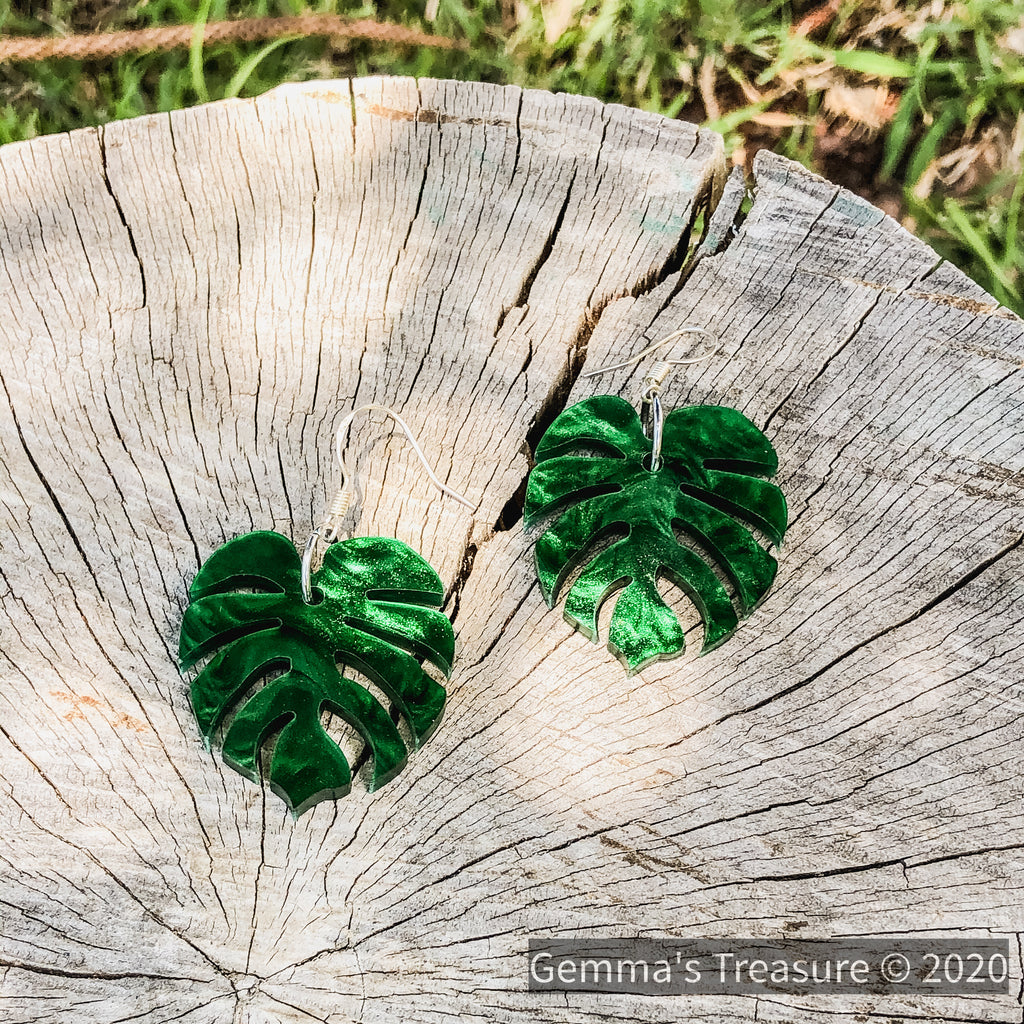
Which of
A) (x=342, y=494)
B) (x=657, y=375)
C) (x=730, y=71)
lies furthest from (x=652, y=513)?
(x=730, y=71)

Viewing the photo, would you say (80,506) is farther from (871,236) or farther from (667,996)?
(871,236)

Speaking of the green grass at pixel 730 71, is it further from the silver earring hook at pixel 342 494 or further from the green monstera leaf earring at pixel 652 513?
the silver earring hook at pixel 342 494

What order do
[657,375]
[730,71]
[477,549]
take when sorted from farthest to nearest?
1. [730,71]
2. [657,375]
3. [477,549]

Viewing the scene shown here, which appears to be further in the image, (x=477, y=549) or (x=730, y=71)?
(x=730, y=71)

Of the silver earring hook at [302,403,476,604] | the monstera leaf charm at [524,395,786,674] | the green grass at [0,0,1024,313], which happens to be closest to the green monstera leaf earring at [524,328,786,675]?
the monstera leaf charm at [524,395,786,674]

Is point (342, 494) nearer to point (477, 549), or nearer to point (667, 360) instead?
point (477, 549)

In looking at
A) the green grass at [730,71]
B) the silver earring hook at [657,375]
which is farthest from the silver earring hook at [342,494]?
the green grass at [730,71]

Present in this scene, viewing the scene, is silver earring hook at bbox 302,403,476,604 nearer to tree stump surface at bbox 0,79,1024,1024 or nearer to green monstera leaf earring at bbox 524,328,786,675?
tree stump surface at bbox 0,79,1024,1024
